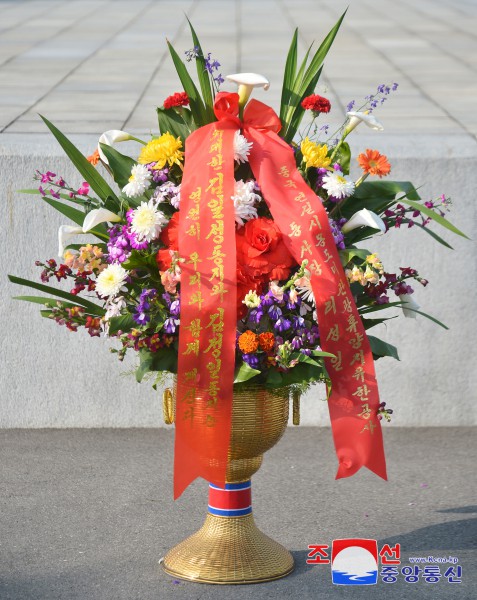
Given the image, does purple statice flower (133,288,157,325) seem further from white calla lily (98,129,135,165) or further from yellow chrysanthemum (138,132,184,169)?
white calla lily (98,129,135,165)

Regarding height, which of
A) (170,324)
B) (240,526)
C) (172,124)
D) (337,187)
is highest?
(172,124)

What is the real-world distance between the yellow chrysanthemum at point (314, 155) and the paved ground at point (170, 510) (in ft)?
4.63

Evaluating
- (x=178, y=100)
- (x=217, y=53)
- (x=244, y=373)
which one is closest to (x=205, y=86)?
(x=178, y=100)

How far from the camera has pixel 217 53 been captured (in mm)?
9867

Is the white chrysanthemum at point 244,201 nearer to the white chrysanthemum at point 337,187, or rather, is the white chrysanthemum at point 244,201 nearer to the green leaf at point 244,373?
the white chrysanthemum at point 337,187

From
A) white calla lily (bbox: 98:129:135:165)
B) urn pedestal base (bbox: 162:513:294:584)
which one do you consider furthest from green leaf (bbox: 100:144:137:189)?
urn pedestal base (bbox: 162:513:294:584)

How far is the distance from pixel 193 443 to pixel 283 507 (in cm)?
125

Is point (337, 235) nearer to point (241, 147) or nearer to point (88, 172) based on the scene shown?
point (241, 147)

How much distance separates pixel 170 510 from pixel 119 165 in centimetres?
155

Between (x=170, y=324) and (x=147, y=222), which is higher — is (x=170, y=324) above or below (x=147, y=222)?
below

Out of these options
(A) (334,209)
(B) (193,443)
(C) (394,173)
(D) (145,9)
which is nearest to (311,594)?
(B) (193,443)

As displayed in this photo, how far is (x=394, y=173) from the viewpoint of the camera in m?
5.88

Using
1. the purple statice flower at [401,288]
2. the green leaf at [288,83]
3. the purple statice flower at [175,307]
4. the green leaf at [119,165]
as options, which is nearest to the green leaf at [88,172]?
the green leaf at [119,165]

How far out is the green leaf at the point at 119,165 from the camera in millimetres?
3928
